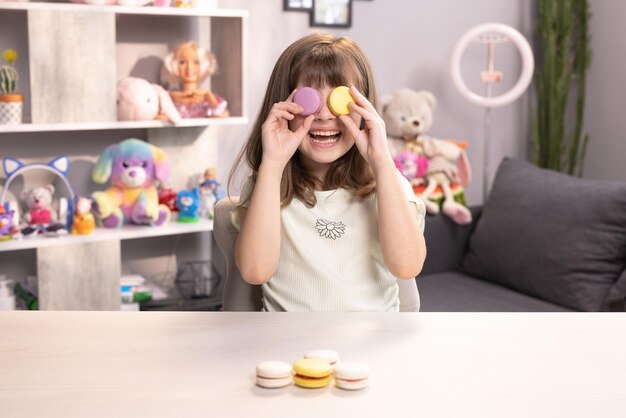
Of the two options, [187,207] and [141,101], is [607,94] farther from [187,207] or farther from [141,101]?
[141,101]

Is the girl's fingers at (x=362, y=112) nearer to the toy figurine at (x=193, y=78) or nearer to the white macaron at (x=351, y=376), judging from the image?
the white macaron at (x=351, y=376)

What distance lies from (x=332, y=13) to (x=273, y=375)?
2.59 m

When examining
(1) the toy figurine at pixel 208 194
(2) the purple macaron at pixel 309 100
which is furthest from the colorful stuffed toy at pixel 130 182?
(2) the purple macaron at pixel 309 100

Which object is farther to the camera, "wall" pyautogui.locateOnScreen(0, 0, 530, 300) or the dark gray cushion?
"wall" pyautogui.locateOnScreen(0, 0, 530, 300)

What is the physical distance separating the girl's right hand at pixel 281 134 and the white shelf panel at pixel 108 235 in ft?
4.59

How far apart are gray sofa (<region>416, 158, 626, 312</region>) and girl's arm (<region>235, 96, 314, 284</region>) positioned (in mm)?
1326

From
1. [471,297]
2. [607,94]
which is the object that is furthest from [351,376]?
[607,94]

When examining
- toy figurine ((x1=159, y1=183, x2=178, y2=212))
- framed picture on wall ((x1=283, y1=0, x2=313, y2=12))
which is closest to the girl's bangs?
toy figurine ((x1=159, y1=183, x2=178, y2=212))

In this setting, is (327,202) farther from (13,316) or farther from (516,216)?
(516,216)

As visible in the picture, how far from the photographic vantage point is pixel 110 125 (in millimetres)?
2805

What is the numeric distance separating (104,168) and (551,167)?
1.98 meters

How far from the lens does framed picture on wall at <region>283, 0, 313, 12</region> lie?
10.9 ft

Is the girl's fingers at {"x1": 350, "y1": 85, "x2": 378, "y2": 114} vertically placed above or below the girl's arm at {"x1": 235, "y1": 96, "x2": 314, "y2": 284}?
above

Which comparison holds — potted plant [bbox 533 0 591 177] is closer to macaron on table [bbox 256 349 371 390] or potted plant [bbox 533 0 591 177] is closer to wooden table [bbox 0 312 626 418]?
wooden table [bbox 0 312 626 418]
